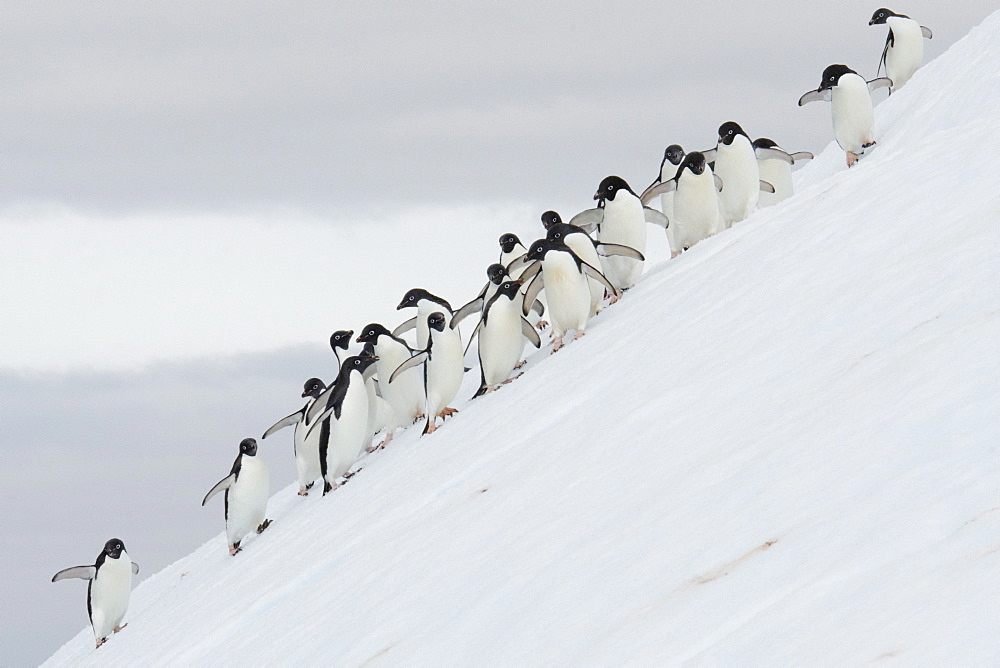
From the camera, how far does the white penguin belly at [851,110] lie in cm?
1081

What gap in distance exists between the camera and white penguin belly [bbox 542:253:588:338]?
802cm

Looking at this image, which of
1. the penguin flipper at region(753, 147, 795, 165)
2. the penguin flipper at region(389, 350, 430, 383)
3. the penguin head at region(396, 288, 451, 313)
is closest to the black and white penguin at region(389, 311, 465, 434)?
the penguin flipper at region(389, 350, 430, 383)

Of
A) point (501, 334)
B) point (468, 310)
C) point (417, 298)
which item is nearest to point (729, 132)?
point (468, 310)

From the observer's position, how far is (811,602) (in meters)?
2.27

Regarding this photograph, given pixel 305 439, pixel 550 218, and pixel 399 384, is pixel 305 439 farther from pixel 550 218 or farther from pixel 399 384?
pixel 550 218

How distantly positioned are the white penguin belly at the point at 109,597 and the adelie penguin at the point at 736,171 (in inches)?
251

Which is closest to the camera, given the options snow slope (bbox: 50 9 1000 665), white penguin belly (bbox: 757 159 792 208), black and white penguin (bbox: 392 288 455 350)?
snow slope (bbox: 50 9 1000 665)

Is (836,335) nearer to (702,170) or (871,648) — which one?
(871,648)

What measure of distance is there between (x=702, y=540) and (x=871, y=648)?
3.10 feet

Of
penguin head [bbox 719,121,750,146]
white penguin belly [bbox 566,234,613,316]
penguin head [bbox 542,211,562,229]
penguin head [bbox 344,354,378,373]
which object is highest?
penguin head [bbox 719,121,750,146]

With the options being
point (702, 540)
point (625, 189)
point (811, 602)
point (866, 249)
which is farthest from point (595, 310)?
point (811, 602)

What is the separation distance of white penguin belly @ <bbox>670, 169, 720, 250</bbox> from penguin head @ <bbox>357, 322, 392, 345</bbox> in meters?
2.71

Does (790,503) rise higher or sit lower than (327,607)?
higher

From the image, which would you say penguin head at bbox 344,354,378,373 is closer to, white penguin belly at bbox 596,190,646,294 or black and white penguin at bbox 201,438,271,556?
black and white penguin at bbox 201,438,271,556
